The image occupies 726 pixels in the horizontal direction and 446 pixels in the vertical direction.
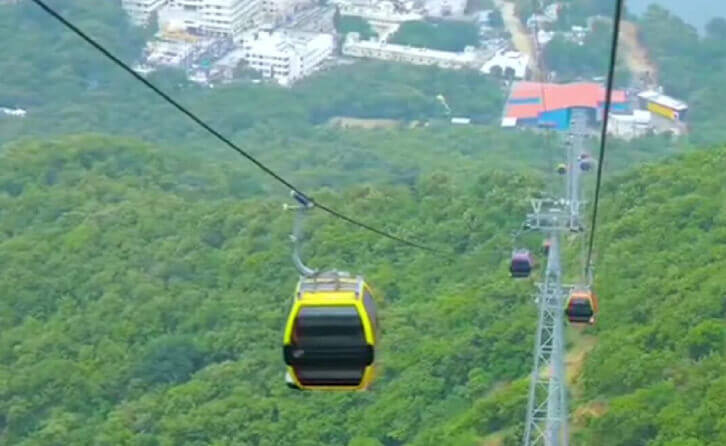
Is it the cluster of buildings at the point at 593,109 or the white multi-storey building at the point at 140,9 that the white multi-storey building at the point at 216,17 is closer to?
the white multi-storey building at the point at 140,9

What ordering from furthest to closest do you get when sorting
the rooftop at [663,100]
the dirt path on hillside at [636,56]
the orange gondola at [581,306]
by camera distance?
the dirt path on hillside at [636,56] < the rooftop at [663,100] < the orange gondola at [581,306]

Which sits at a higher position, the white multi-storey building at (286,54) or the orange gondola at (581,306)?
the orange gondola at (581,306)

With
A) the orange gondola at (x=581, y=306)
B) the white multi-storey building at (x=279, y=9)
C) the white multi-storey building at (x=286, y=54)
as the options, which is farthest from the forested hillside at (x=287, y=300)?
the white multi-storey building at (x=279, y=9)

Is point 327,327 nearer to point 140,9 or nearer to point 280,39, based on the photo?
point 280,39

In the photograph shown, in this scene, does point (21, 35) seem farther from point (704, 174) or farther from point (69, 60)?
point (704, 174)

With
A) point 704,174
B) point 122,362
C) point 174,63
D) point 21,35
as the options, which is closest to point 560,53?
point 174,63

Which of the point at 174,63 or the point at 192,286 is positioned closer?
the point at 192,286

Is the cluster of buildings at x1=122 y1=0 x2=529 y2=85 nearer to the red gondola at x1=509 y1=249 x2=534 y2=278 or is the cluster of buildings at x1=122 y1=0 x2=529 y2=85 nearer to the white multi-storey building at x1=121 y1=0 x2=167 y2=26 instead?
the white multi-storey building at x1=121 y1=0 x2=167 y2=26
